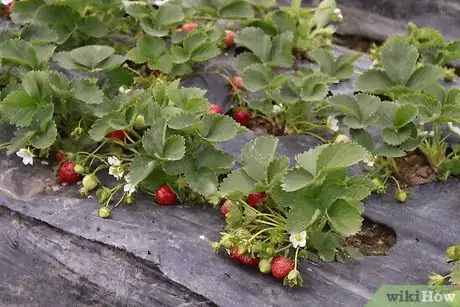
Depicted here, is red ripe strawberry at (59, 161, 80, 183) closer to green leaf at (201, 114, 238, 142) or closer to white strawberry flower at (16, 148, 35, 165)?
white strawberry flower at (16, 148, 35, 165)

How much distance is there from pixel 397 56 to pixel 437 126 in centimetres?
31

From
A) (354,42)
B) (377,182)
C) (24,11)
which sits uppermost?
(24,11)

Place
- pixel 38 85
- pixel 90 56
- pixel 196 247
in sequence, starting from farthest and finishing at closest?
1. pixel 90 56
2. pixel 38 85
3. pixel 196 247

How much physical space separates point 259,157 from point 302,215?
0.24 metres

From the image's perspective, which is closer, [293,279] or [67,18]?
[293,279]

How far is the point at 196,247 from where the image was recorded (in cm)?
208

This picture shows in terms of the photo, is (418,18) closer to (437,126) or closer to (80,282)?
(437,126)

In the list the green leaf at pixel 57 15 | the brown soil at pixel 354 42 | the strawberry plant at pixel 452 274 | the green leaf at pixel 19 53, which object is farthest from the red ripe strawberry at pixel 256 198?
the brown soil at pixel 354 42

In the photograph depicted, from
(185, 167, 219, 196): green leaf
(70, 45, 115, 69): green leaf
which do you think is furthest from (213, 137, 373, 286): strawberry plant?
(70, 45, 115, 69): green leaf

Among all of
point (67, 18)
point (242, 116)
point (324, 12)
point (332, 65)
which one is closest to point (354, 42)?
point (324, 12)

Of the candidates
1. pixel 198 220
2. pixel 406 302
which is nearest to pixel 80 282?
pixel 198 220

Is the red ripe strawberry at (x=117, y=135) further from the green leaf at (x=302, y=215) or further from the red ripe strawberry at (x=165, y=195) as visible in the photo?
the green leaf at (x=302, y=215)

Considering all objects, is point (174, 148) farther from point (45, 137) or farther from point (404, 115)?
point (404, 115)

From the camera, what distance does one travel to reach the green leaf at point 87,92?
2.40m
